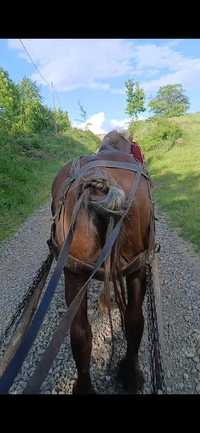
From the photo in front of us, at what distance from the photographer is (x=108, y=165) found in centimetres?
244

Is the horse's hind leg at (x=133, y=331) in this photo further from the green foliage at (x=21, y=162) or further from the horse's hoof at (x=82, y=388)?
the green foliage at (x=21, y=162)

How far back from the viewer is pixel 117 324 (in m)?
3.54

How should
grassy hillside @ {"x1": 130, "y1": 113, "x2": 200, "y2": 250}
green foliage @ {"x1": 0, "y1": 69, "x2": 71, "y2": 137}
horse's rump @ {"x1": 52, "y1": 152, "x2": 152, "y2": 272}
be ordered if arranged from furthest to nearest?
green foliage @ {"x1": 0, "y1": 69, "x2": 71, "y2": 137} → grassy hillside @ {"x1": 130, "y1": 113, "x2": 200, "y2": 250} → horse's rump @ {"x1": 52, "y1": 152, "x2": 152, "y2": 272}

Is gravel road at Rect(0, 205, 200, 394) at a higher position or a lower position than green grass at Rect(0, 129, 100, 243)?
lower

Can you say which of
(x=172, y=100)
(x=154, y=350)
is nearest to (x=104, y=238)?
(x=154, y=350)

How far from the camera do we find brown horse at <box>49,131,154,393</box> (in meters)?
2.19

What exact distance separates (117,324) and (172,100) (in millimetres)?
80743

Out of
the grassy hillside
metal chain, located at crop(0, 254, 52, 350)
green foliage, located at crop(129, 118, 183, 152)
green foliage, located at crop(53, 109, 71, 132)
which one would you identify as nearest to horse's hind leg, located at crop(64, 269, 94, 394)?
metal chain, located at crop(0, 254, 52, 350)

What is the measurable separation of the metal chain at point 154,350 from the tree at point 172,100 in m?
76.2

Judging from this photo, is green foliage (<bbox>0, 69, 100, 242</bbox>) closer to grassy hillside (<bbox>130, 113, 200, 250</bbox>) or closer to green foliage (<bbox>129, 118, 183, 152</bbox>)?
grassy hillside (<bbox>130, 113, 200, 250</bbox>)

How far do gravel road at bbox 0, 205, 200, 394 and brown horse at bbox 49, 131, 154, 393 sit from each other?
0.30 meters

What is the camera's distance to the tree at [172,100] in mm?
75812

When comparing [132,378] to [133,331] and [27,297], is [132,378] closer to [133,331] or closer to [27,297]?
[133,331]
